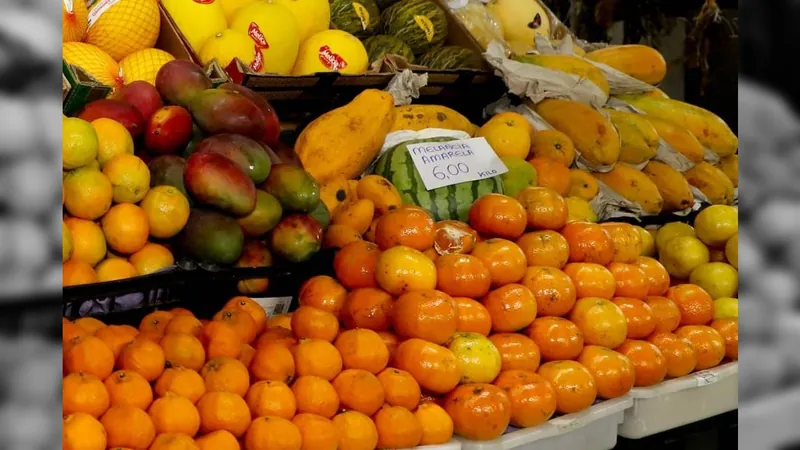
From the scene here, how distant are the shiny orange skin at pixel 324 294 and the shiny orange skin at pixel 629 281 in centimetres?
68

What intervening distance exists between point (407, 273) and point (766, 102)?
1.33 meters

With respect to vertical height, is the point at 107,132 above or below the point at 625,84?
above

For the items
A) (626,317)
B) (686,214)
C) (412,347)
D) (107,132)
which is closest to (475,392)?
(412,347)

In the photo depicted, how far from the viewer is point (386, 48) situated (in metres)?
3.26

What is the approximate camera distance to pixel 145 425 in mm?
1414

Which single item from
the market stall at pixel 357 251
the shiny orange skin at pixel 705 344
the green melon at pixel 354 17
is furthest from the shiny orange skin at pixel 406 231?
the green melon at pixel 354 17

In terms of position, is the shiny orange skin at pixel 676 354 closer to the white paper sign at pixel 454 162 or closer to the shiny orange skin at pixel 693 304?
the shiny orange skin at pixel 693 304

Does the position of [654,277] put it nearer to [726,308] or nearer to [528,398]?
[726,308]

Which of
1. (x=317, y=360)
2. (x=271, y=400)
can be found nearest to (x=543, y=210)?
(x=317, y=360)

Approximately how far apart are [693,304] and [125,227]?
138cm

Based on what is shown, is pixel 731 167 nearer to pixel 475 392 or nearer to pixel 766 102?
pixel 475 392

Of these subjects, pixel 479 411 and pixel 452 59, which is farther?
pixel 452 59

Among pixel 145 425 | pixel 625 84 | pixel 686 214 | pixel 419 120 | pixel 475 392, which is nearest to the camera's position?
pixel 145 425

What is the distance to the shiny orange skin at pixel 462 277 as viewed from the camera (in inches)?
76.2
